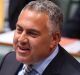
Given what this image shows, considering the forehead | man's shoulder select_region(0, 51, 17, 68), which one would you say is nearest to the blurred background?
man's shoulder select_region(0, 51, 17, 68)

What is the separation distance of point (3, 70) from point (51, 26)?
1.45 ft

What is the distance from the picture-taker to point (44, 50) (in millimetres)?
1527

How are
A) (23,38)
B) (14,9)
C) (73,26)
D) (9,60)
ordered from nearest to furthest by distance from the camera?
(23,38), (9,60), (14,9), (73,26)

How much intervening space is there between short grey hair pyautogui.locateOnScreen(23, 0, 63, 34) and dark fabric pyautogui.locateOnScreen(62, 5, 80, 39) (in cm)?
264

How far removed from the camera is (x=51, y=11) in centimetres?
148

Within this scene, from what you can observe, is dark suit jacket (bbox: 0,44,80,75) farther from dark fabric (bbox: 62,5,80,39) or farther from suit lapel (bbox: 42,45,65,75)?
dark fabric (bbox: 62,5,80,39)

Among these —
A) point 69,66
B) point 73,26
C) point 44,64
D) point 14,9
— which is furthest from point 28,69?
point 73,26

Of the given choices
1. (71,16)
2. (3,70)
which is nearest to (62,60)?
(3,70)

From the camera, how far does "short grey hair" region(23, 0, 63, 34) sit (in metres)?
1.49

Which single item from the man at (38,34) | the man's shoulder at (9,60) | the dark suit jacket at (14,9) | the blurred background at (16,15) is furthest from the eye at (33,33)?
the dark suit jacket at (14,9)

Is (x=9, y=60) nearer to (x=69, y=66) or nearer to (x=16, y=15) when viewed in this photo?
(x=69, y=66)

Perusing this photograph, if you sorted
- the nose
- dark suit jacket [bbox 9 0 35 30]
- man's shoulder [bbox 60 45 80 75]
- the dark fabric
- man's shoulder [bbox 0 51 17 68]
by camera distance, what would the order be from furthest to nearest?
the dark fabric
dark suit jacket [bbox 9 0 35 30]
man's shoulder [bbox 0 51 17 68]
man's shoulder [bbox 60 45 80 75]
the nose

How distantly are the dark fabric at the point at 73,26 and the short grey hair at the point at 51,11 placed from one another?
2645 millimetres

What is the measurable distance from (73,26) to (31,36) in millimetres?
2763
